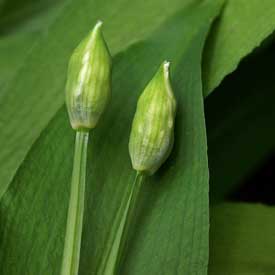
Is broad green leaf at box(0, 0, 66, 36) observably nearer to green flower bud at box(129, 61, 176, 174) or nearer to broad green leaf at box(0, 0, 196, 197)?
broad green leaf at box(0, 0, 196, 197)

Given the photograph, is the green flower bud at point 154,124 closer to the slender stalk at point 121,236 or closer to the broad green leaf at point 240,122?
the slender stalk at point 121,236

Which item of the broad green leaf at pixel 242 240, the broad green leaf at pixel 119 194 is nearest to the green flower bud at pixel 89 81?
the broad green leaf at pixel 119 194

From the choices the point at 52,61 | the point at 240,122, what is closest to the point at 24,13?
the point at 52,61

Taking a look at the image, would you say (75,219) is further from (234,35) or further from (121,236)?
(234,35)

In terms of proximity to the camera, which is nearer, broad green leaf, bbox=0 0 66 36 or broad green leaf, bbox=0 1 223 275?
broad green leaf, bbox=0 1 223 275

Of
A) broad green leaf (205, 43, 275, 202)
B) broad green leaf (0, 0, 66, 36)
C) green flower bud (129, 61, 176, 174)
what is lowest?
green flower bud (129, 61, 176, 174)

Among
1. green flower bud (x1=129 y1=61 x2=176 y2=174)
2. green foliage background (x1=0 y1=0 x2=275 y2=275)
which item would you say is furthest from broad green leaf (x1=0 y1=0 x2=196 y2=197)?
green flower bud (x1=129 y1=61 x2=176 y2=174)
